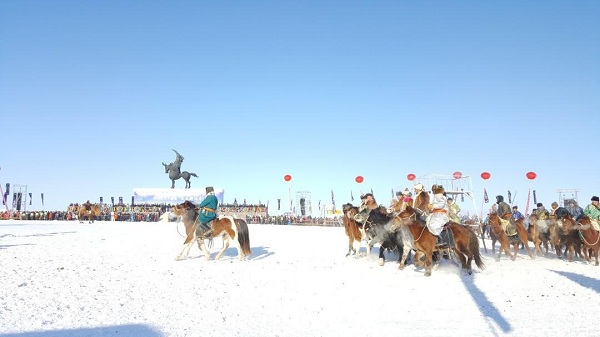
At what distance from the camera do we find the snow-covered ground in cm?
527

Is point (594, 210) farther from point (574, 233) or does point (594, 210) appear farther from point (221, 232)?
point (221, 232)

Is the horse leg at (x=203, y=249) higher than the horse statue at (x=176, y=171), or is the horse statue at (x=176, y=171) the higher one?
the horse statue at (x=176, y=171)

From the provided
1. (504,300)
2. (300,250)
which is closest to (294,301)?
(504,300)

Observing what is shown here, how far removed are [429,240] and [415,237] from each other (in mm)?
348

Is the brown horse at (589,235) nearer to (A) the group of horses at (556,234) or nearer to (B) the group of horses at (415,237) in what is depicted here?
(A) the group of horses at (556,234)

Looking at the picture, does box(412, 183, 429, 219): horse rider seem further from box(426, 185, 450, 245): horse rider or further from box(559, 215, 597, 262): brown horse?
box(559, 215, 597, 262): brown horse

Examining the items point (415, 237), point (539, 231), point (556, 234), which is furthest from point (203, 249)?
point (539, 231)

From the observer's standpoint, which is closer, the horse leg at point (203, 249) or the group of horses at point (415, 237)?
the group of horses at point (415, 237)

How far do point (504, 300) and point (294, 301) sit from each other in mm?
3846

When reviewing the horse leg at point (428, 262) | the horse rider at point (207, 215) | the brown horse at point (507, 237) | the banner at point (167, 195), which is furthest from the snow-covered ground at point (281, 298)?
the banner at point (167, 195)

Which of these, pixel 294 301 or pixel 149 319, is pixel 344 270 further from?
pixel 149 319

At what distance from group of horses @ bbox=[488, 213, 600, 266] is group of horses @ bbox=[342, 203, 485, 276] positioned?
3.36 metres

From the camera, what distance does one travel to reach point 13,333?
4.68 m

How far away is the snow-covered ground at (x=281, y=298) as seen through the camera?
527 cm
